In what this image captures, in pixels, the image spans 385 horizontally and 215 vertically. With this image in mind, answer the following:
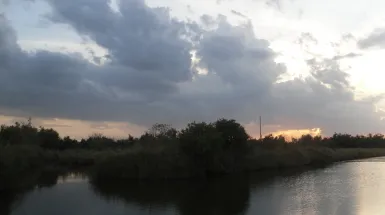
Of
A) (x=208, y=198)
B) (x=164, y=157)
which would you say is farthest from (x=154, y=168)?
(x=208, y=198)

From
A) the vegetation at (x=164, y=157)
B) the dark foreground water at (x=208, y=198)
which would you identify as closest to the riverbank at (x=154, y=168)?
the vegetation at (x=164, y=157)

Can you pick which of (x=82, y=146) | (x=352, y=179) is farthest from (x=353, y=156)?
(x=82, y=146)

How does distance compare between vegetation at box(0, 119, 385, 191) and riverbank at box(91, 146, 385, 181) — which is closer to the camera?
vegetation at box(0, 119, 385, 191)

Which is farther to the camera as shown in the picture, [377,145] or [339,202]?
[377,145]

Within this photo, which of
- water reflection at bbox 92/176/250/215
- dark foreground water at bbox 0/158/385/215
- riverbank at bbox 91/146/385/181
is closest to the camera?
dark foreground water at bbox 0/158/385/215

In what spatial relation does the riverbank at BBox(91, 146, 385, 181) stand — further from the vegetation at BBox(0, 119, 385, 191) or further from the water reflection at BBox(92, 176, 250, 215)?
the water reflection at BBox(92, 176, 250, 215)

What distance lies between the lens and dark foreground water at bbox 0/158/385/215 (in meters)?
26.8

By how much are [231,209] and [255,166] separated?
35.1 m

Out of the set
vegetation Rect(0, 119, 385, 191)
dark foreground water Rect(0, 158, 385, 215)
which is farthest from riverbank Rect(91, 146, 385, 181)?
dark foreground water Rect(0, 158, 385, 215)

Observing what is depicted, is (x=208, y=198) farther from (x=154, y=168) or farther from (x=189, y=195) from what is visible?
(x=154, y=168)

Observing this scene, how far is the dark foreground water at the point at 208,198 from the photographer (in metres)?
26.8

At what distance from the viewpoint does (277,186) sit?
133 feet

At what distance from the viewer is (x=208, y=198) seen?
106ft

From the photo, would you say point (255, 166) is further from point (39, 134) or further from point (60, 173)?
point (39, 134)
